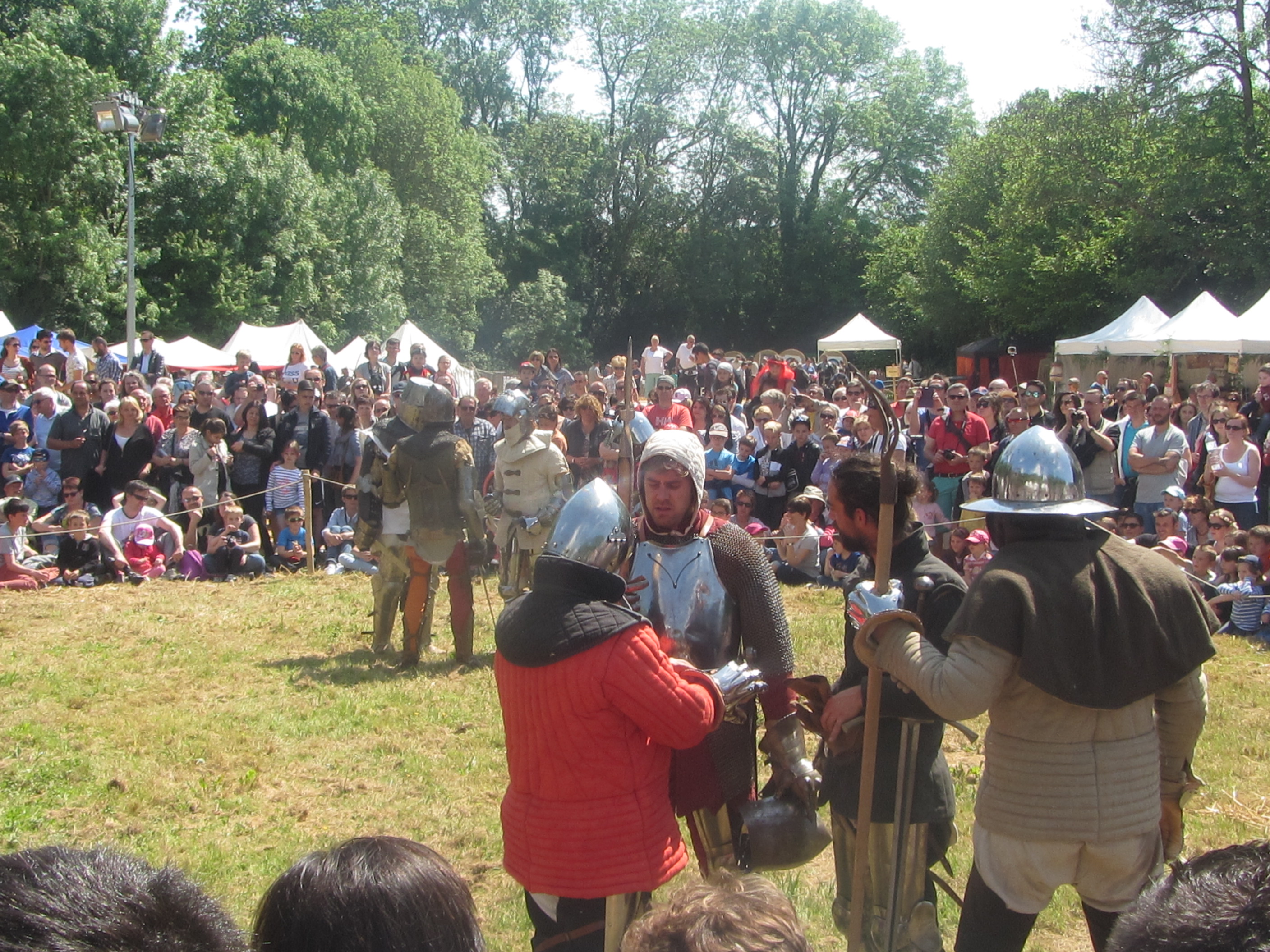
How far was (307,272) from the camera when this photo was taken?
27.9m

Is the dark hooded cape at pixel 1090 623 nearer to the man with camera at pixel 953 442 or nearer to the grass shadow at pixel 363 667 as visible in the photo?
the grass shadow at pixel 363 667

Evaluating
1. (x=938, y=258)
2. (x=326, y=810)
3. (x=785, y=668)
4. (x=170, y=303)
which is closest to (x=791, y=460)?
(x=326, y=810)

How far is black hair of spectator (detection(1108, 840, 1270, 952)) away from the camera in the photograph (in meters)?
1.12

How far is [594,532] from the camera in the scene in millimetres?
2787

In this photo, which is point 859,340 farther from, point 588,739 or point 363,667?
point 588,739

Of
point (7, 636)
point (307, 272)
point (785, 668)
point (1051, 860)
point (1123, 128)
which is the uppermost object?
point (1123, 128)

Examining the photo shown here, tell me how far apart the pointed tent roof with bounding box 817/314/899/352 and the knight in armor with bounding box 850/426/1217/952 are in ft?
66.3

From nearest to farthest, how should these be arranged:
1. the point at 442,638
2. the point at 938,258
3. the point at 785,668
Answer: the point at 785,668 → the point at 442,638 → the point at 938,258

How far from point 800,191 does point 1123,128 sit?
1784cm

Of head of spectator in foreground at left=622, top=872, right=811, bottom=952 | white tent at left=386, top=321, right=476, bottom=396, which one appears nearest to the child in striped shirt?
white tent at left=386, top=321, right=476, bottom=396

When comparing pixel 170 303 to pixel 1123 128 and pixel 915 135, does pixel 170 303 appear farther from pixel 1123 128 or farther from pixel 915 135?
pixel 915 135

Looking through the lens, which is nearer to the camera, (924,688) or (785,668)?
(924,688)

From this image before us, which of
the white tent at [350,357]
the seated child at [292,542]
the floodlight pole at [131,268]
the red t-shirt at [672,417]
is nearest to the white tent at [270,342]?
the white tent at [350,357]

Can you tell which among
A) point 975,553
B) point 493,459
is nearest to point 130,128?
point 493,459
